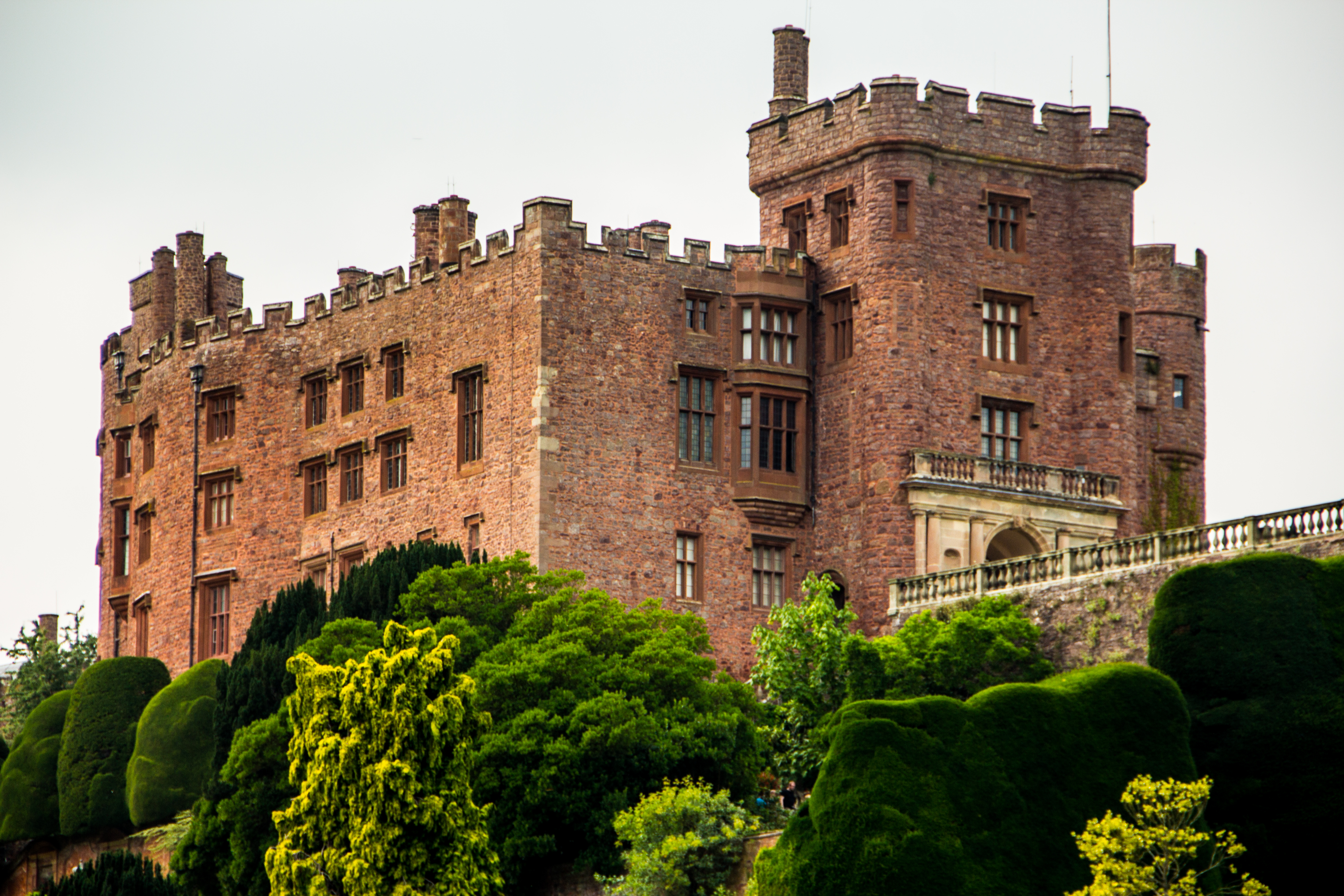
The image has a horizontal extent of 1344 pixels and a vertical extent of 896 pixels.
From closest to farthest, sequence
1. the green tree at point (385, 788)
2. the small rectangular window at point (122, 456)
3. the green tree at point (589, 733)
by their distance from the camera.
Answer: the green tree at point (385, 788), the green tree at point (589, 733), the small rectangular window at point (122, 456)

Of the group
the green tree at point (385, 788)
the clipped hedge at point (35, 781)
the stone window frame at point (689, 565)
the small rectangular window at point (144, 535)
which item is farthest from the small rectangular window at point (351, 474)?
the green tree at point (385, 788)

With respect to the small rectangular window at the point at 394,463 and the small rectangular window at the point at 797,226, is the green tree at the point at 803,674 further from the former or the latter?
the small rectangular window at the point at 394,463

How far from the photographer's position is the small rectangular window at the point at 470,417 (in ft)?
216

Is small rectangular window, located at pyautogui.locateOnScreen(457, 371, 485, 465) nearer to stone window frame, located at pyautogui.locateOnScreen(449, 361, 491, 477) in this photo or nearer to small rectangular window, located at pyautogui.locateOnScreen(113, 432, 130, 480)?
stone window frame, located at pyautogui.locateOnScreen(449, 361, 491, 477)

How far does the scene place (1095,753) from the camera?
45.5m

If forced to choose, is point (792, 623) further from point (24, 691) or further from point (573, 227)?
point (24, 691)

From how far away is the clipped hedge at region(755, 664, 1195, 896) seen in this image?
43312 millimetres

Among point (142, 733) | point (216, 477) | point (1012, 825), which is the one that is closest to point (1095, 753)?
point (1012, 825)

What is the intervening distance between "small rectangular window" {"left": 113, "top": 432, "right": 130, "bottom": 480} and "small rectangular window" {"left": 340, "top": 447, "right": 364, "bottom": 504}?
1107 cm

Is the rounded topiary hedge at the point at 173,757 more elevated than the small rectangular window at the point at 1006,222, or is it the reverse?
the small rectangular window at the point at 1006,222

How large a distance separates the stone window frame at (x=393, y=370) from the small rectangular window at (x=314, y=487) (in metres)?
3.27

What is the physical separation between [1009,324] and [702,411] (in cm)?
808

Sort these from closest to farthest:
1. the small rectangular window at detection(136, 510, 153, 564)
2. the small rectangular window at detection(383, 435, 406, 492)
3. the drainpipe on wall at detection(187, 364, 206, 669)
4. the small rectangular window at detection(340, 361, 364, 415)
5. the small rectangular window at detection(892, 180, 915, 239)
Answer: the small rectangular window at detection(892, 180, 915, 239) < the small rectangular window at detection(383, 435, 406, 492) < the small rectangular window at detection(340, 361, 364, 415) < the drainpipe on wall at detection(187, 364, 206, 669) < the small rectangular window at detection(136, 510, 153, 564)

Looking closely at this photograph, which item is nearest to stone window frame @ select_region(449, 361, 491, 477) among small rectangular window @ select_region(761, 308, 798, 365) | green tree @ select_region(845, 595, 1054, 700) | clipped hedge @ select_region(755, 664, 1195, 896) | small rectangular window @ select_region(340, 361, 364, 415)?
small rectangular window @ select_region(340, 361, 364, 415)
